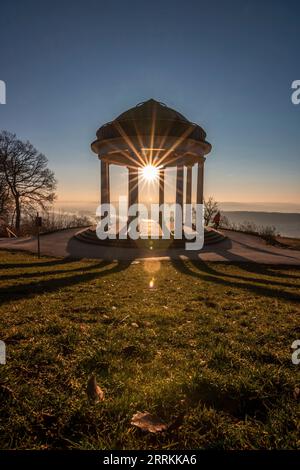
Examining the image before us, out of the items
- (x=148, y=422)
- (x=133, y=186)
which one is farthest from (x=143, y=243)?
(x=148, y=422)

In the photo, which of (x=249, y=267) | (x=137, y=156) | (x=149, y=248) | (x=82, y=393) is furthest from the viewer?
(x=137, y=156)

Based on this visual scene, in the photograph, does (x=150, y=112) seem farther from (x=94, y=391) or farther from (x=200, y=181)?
(x=94, y=391)

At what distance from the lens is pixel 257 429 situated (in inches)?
78.3

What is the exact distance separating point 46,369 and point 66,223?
56293 mm

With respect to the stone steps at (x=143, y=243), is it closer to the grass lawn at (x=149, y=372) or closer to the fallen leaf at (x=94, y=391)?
the grass lawn at (x=149, y=372)

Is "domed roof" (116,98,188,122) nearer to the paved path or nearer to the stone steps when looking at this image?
the stone steps

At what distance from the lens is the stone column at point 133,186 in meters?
25.7

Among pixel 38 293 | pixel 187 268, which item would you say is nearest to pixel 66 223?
pixel 187 268

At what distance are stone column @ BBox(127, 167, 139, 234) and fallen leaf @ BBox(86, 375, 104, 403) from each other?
23243 mm

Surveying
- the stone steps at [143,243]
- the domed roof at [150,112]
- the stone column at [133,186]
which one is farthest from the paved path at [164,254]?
the domed roof at [150,112]

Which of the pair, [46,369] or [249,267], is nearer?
[46,369]

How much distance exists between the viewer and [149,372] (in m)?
2.79

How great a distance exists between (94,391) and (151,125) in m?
21.0
